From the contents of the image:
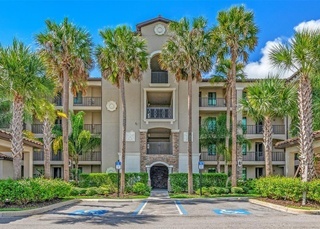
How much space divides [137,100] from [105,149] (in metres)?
5.42

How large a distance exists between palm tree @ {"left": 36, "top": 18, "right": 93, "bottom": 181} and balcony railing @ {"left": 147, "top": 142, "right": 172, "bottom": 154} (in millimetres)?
8511

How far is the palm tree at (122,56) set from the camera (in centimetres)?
2880

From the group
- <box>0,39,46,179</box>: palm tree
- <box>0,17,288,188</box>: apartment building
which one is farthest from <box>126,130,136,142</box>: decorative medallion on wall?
<box>0,39,46,179</box>: palm tree

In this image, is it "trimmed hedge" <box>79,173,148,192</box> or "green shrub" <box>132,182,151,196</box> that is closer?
"green shrub" <box>132,182,151,196</box>

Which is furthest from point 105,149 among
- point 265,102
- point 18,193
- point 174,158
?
point 18,193

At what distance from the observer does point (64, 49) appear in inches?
1110

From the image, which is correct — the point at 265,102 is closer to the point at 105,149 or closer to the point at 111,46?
the point at 111,46

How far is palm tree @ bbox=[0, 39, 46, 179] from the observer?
1834cm

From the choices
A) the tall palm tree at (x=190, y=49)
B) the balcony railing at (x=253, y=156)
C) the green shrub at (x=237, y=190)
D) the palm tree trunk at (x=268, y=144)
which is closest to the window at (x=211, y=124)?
the balcony railing at (x=253, y=156)

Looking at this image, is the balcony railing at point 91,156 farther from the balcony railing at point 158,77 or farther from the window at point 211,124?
the window at point 211,124

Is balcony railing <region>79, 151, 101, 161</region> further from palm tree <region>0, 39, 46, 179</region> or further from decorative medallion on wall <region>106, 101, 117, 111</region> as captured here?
palm tree <region>0, 39, 46, 179</region>

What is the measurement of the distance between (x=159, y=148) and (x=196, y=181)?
17.9 feet

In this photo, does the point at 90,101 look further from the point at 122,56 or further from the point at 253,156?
the point at 253,156

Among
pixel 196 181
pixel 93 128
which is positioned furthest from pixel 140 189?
pixel 93 128
